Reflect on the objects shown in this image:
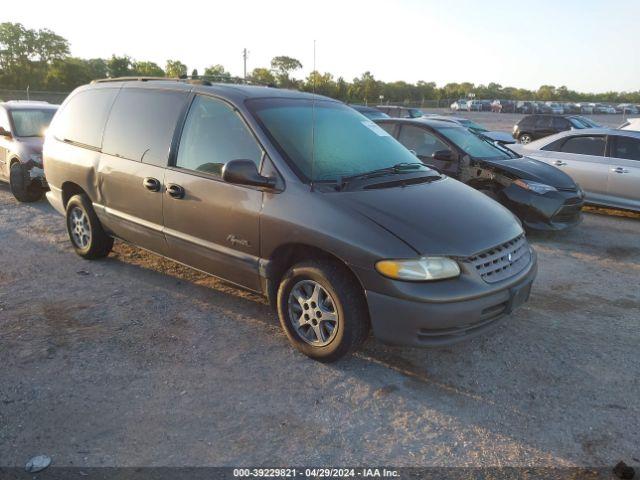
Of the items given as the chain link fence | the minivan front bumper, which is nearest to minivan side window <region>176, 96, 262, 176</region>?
the minivan front bumper

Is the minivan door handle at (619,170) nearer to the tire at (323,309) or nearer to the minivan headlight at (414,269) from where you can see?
the minivan headlight at (414,269)

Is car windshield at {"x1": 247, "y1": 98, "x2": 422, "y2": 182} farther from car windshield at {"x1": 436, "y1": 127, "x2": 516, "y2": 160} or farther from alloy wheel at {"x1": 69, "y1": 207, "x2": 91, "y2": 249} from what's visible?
car windshield at {"x1": 436, "y1": 127, "x2": 516, "y2": 160}

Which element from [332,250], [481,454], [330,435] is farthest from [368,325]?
[481,454]

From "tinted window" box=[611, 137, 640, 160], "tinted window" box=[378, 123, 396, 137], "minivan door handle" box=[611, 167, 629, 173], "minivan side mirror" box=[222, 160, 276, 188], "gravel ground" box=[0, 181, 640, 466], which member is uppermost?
"tinted window" box=[378, 123, 396, 137]

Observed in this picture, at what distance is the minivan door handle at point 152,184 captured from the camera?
423 centimetres

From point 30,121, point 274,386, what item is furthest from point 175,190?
point 30,121

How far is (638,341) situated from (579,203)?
3327 mm

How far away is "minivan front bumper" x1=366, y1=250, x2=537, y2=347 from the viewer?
9.95 ft

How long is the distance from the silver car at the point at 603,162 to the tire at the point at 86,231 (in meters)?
7.22

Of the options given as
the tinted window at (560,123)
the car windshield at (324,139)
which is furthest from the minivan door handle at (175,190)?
the tinted window at (560,123)

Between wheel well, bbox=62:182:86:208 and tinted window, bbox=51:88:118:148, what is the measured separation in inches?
18.7

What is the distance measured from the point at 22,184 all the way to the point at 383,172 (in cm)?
679

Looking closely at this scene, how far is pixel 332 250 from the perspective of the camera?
322cm

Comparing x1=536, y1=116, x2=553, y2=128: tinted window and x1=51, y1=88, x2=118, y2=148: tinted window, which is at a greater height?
x1=536, y1=116, x2=553, y2=128: tinted window
